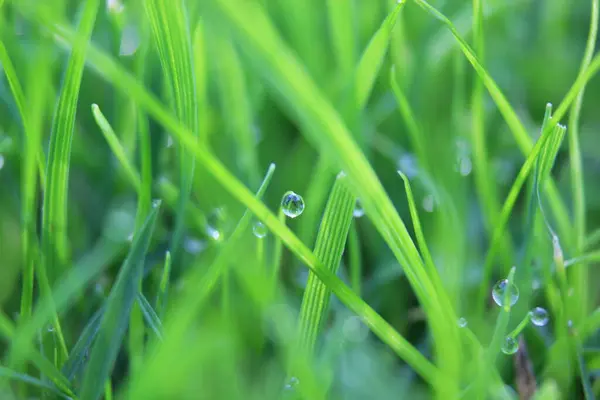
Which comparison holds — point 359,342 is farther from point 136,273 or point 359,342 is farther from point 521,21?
point 521,21

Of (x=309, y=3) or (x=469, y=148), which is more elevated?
(x=309, y=3)

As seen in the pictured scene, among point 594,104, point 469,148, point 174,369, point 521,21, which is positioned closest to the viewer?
point 174,369

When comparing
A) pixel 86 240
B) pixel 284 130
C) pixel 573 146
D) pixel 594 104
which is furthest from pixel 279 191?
pixel 594 104

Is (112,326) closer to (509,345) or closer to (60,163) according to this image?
(60,163)

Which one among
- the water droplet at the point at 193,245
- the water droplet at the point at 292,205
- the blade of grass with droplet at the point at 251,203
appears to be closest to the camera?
the blade of grass with droplet at the point at 251,203

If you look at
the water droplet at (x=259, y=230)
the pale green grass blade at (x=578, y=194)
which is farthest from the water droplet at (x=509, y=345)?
the water droplet at (x=259, y=230)

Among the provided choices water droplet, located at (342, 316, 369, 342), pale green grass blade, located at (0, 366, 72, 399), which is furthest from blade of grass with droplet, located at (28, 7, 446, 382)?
pale green grass blade, located at (0, 366, 72, 399)

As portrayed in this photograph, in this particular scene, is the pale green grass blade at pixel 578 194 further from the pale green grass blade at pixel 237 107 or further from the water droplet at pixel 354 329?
the pale green grass blade at pixel 237 107
